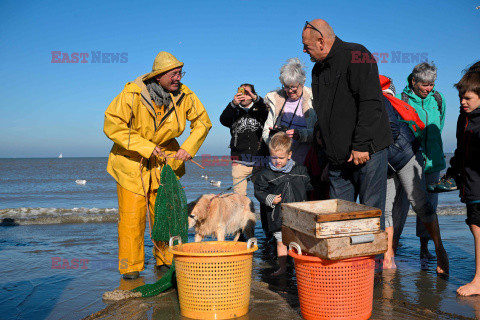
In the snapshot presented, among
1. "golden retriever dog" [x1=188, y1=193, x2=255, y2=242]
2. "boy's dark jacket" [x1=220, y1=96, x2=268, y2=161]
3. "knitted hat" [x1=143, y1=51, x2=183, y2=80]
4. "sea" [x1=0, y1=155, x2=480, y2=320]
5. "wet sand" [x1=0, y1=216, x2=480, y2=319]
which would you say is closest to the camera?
"wet sand" [x1=0, y1=216, x2=480, y2=319]

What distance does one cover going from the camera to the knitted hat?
4582 millimetres

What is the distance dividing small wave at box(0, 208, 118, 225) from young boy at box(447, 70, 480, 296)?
835 centimetres

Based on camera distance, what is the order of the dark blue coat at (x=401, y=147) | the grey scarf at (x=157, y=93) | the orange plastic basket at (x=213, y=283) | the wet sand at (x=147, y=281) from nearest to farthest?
1. the orange plastic basket at (x=213, y=283)
2. the wet sand at (x=147, y=281)
3. the dark blue coat at (x=401, y=147)
4. the grey scarf at (x=157, y=93)

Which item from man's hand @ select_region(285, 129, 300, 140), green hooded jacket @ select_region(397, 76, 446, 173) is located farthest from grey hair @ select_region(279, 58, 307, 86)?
green hooded jacket @ select_region(397, 76, 446, 173)

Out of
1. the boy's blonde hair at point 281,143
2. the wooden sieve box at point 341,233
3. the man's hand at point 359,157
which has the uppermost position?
the boy's blonde hair at point 281,143

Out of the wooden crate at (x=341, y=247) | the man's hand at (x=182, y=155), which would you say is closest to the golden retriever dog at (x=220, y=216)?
the man's hand at (x=182, y=155)

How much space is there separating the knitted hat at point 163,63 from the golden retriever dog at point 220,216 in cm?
209

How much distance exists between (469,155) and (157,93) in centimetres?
337

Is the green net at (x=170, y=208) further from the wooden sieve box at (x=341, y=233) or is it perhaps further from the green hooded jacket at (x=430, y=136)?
the green hooded jacket at (x=430, y=136)

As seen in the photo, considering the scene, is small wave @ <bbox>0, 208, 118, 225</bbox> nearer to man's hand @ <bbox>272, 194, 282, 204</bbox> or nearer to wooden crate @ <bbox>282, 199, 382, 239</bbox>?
man's hand @ <bbox>272, 194, 282, 204</bbox>

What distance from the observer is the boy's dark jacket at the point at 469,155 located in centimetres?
384

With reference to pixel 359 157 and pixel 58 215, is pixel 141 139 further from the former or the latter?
pixel 58 215

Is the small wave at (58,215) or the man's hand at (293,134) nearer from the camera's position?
the man's hand at (293,134)

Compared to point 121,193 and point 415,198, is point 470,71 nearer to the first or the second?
point 415,198
